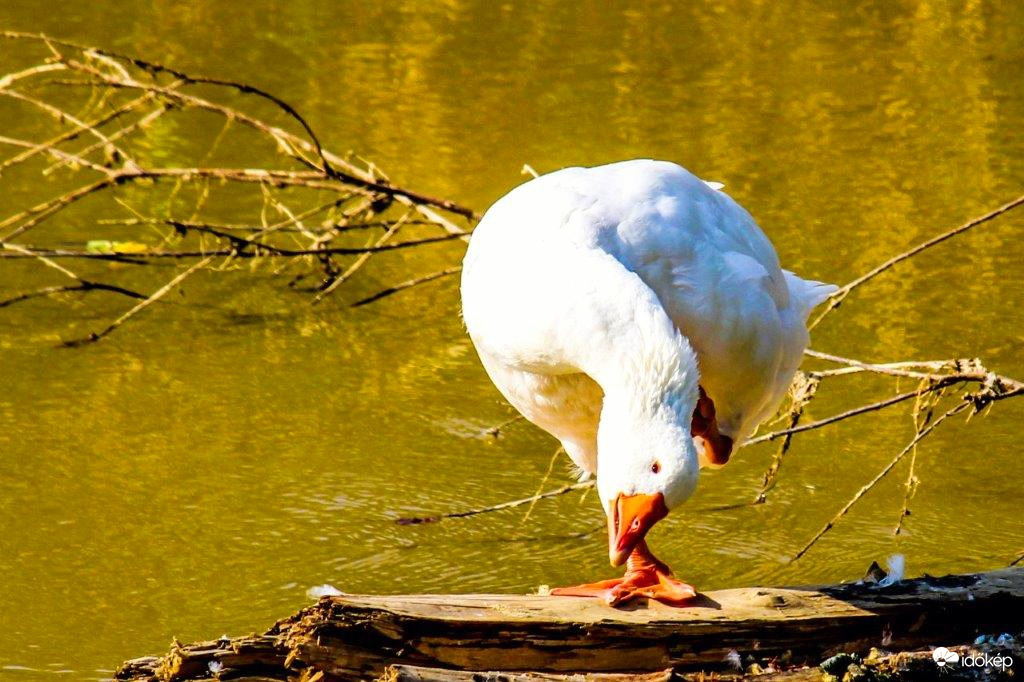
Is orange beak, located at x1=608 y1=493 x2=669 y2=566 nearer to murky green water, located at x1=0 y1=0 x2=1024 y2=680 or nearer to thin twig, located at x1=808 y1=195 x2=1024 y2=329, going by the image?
murky green water, located at x1=0 y1=0 x2=1024 y2=680

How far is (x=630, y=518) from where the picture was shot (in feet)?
11.3

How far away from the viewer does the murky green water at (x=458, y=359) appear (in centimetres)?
491

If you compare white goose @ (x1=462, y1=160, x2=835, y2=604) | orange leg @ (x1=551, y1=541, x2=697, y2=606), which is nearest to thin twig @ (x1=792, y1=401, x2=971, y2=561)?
white goose @ (x1=462, y1=160, x2=835, y2=604)

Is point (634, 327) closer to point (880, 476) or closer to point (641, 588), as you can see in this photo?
point (641, 588)

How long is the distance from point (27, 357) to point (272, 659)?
362cm

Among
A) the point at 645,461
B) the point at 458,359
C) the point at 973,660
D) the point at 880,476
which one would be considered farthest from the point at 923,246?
the point at 458,359

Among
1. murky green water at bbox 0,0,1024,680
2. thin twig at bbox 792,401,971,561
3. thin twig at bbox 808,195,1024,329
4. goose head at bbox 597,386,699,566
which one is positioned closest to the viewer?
goose head at bbox 597,386,699,566

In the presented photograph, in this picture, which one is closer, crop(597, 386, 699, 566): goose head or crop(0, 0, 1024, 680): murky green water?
crop(597, 386, 699, 566): goose head

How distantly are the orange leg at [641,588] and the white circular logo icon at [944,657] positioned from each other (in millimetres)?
624

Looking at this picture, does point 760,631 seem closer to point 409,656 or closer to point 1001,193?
point 409,656

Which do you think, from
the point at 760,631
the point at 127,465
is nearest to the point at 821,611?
the point at 760,631

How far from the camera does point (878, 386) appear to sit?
6191mm

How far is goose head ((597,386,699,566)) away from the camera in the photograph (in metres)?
3.39

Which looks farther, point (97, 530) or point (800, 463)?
point (800, 463)
